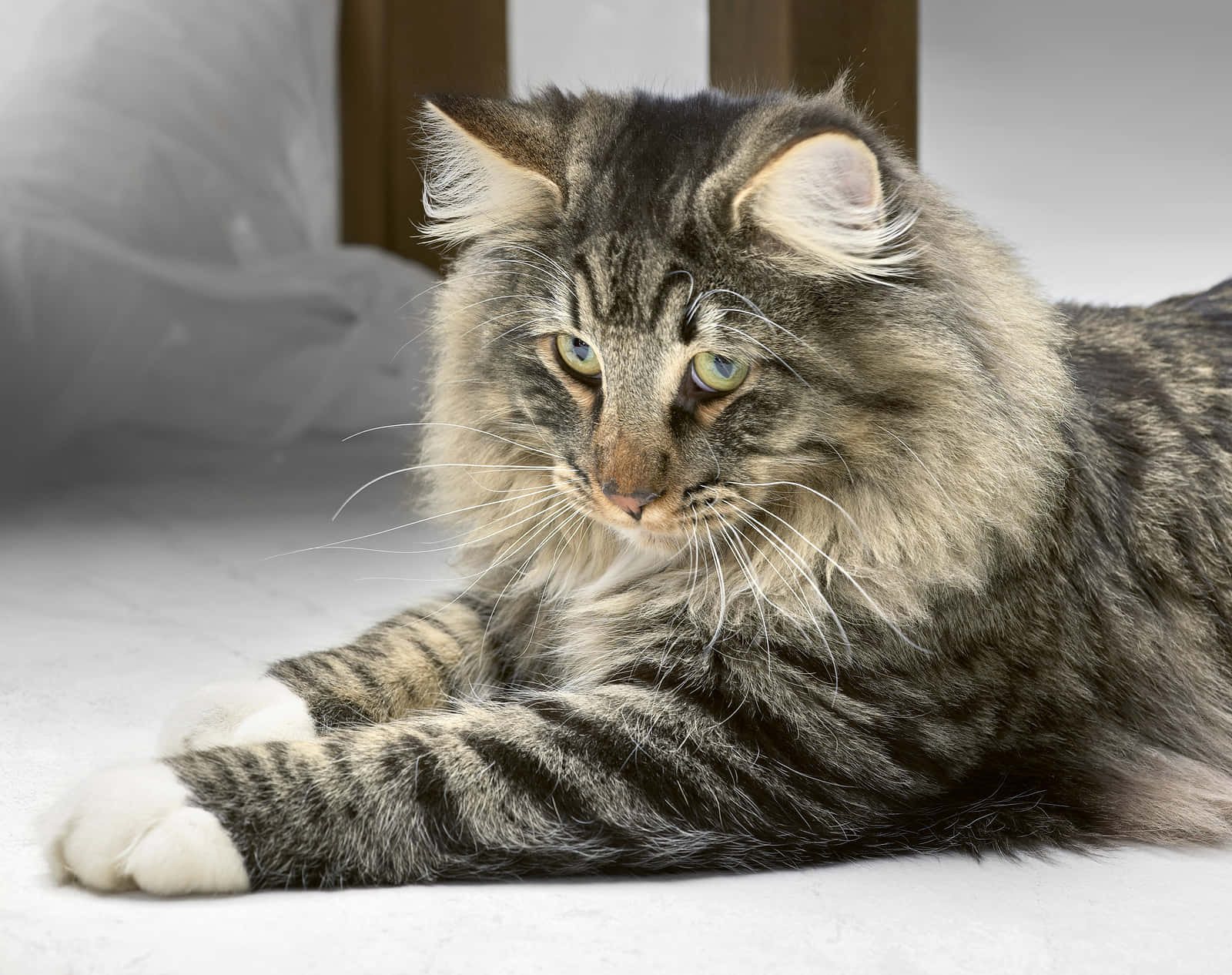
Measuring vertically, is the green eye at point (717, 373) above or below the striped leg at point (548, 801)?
above

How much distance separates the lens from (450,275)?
187 centimetres

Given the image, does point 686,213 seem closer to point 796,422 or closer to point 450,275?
point 796,422

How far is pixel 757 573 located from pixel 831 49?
1587 mm

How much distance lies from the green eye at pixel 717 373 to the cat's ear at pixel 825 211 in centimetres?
13

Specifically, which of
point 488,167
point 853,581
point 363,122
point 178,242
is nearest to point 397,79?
point 363,122

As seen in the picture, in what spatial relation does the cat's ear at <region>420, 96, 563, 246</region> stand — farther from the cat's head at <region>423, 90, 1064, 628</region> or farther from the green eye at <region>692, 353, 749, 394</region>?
the green eye at <region>692, 353, 749, 394</region>

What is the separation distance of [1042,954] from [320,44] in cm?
384

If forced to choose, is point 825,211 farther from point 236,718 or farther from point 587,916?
point 236,718

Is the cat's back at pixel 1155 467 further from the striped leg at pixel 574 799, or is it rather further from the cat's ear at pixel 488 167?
the cat's ear at pixel 488 167

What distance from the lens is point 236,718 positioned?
1.58 m

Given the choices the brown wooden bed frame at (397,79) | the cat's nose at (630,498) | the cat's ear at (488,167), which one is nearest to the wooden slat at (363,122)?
the brown wooden bed frame at (397,79)

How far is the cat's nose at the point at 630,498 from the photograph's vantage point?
1.46 metres

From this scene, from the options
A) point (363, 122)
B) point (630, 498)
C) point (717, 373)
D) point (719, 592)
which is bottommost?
point (719, 592)

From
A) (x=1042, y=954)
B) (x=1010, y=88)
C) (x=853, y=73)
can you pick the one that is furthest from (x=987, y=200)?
(x=1042, y=954)
